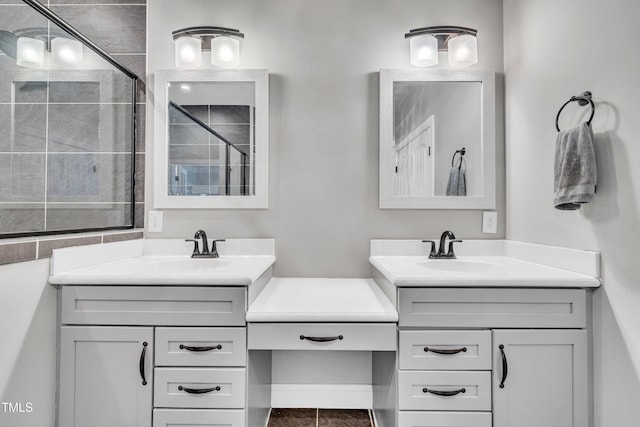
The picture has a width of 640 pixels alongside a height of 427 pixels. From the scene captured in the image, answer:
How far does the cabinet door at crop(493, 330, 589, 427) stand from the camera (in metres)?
1.28

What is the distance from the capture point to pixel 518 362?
1.29 meters

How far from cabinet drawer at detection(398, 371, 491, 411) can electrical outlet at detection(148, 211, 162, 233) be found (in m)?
1.49

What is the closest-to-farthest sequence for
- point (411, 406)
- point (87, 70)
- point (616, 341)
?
point (616, 341), point (411, 406), point (87, 70)

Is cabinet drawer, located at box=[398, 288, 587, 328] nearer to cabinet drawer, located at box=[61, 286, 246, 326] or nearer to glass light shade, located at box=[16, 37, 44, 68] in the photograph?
cabinet drawer, located at box=[61, 286, 246, 326]

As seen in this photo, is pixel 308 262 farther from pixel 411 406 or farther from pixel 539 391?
pixel 539 391

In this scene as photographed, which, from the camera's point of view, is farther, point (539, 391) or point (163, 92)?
point (163, 92)

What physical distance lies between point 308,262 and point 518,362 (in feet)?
3.54

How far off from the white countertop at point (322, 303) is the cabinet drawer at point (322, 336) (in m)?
0.03

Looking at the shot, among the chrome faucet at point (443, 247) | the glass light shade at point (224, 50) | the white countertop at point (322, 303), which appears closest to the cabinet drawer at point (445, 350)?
the white countertop at point (322, 303)

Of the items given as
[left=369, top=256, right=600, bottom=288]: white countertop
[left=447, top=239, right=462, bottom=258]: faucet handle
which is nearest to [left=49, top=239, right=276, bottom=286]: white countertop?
[left=369, top=256, right=600, bottom=288]: white countertop

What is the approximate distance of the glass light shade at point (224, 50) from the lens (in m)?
1.89

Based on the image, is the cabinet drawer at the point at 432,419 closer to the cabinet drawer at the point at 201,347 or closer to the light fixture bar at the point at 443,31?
the cabinet drawer at the point at 201,347

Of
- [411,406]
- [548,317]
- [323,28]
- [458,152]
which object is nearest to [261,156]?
[323,28]

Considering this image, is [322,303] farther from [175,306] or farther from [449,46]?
[449,46]
